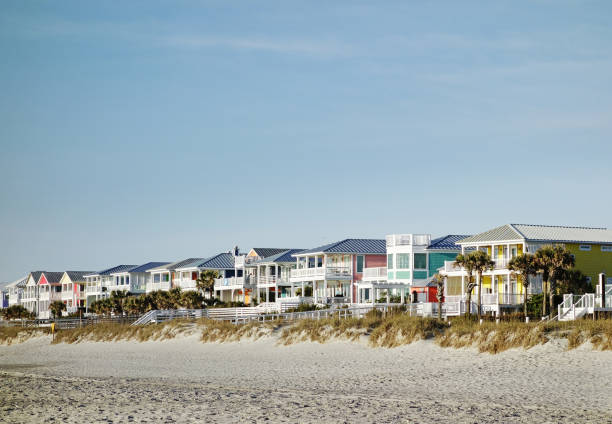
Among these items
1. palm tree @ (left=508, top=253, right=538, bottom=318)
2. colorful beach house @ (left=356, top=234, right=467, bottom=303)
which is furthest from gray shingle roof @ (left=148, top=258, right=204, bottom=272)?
palm tree @ (left=508, top=253, right=538, bottom=318)

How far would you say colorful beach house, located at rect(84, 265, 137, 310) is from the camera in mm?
Answer: 102688

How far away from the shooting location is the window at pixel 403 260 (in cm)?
5960

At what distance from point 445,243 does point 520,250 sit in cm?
1089

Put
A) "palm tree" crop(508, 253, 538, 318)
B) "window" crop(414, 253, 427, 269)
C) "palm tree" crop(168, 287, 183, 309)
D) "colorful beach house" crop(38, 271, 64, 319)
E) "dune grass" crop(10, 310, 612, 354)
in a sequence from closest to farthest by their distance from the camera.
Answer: "dune grass" crop(10, 310, 612, 354), "palm tree" crop(508, 253, 538, 318), "window" crop(414, 253, 427, 269), "palm tree" crop(168, 287, 183, 309), "colorful beach house" crop(38, 271, 64, 319)

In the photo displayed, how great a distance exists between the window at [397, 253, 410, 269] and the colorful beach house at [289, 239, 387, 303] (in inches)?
228

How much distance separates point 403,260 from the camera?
59.9 m

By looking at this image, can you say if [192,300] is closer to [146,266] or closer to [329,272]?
[329,272]

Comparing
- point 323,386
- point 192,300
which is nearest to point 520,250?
point 192,300

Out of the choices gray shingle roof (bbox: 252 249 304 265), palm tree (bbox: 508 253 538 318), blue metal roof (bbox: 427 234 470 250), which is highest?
blue metal roof (bbox: 427 234 470 250)

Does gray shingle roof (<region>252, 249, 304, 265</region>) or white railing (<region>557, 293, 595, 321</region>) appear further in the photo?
gray shingle roof (<region>252, 249, 304, 265</region>)

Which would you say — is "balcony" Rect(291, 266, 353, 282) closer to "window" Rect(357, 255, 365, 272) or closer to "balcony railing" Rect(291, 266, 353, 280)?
"balcony railing" Rect(291, 266, 353, 280)

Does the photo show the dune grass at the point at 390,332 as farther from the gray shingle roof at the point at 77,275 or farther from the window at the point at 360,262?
the gray shingle roof at the point at 77,275

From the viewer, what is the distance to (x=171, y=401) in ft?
68.1

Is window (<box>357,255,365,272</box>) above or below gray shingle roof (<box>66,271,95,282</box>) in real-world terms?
above
